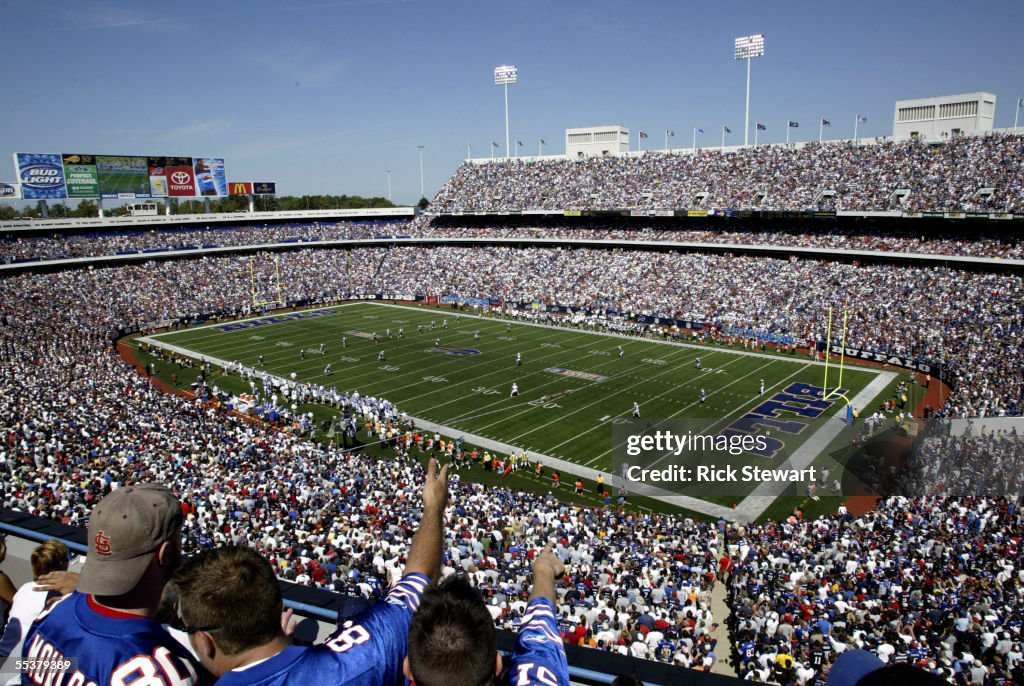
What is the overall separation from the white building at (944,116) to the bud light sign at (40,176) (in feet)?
207

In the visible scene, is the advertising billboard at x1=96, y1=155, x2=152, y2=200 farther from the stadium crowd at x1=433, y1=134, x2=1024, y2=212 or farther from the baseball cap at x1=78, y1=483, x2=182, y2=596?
the baseball cap at x1=78, y1=483, x2=182, y2=596

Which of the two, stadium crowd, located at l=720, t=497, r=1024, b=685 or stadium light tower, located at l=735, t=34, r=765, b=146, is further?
stadium light tower, located at l=735, t=34, r=765, b=146

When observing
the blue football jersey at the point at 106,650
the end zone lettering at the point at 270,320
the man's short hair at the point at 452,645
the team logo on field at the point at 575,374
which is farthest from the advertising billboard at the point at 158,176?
the man's short hair at the point at 452,645

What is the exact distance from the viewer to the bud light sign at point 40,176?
51.1m

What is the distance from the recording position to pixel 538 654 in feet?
7.45

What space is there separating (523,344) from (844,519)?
87.2 ft

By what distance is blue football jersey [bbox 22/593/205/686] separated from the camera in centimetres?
216

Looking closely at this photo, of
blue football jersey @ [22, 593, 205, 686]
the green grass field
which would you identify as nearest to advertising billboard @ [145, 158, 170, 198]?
the green grass field

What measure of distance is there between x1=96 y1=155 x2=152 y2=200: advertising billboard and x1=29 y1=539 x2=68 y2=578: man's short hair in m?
62.1

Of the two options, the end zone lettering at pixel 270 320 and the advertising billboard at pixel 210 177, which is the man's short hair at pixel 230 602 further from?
the advertising billboard at pixel 210 177

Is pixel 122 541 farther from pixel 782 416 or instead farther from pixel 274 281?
pixel 274 281

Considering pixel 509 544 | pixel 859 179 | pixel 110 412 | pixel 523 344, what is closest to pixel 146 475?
pixel 110 412

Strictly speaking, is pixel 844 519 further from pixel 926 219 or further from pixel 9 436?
pixel 926 219

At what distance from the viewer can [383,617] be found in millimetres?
2146
